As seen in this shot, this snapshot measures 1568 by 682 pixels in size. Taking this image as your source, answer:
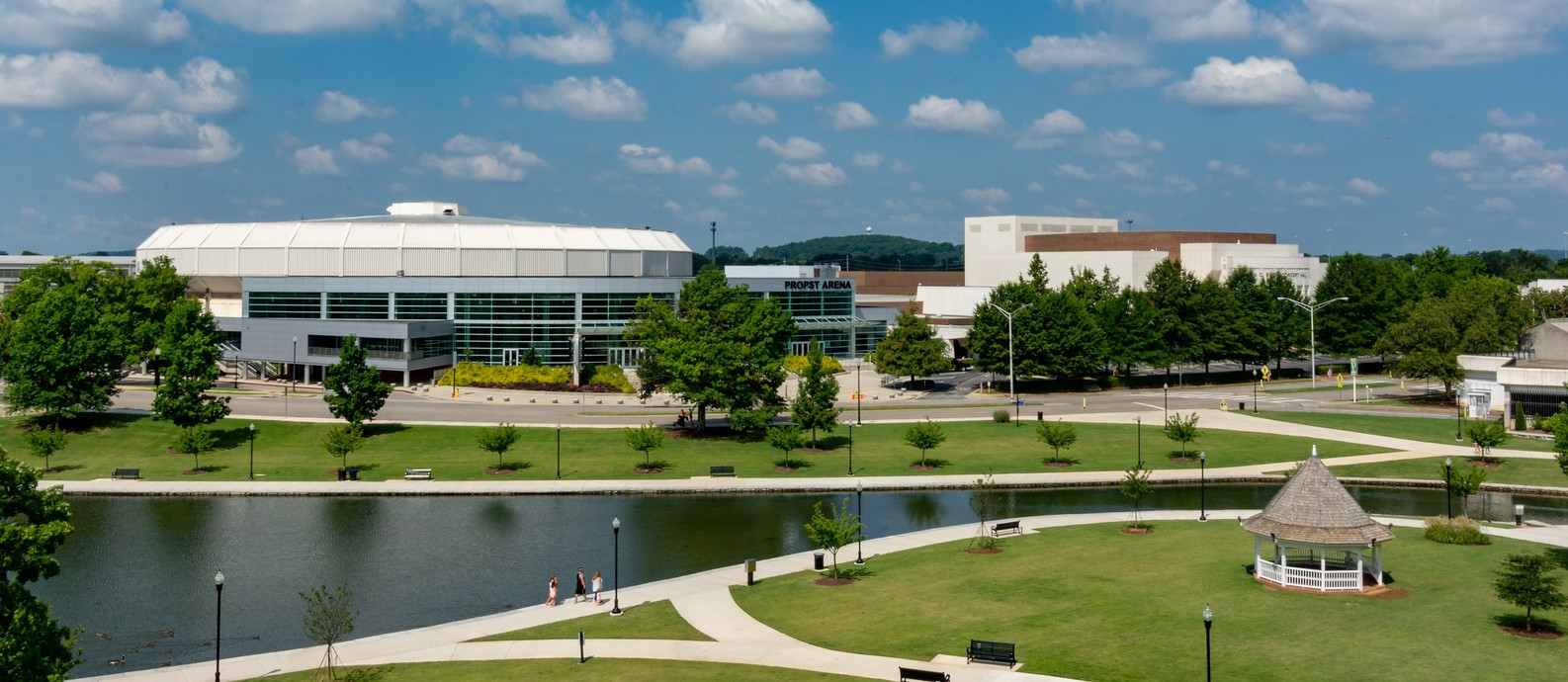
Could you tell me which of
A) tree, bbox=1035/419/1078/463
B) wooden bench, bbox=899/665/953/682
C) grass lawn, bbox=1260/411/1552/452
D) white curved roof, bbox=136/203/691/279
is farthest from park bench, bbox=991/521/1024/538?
white curved roof, bbox=136/203/691/279

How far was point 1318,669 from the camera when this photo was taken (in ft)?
106

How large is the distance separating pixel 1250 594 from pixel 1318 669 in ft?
26.8

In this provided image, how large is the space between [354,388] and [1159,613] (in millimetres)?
54865

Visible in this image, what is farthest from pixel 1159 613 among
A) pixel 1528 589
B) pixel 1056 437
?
pixel 1056 437

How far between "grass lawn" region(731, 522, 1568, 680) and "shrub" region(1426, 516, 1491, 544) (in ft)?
2.64

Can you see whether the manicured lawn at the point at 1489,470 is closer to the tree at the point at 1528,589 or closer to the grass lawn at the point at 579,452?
the grass lawn at the point at 579,452

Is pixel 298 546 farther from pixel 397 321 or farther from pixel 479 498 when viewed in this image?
pixel 397 321

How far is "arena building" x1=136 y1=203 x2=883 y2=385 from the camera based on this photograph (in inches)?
4400

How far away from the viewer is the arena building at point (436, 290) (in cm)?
11175

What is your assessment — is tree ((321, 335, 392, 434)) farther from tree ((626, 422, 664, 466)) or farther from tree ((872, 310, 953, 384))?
tree ((872, 310, 953, 384))

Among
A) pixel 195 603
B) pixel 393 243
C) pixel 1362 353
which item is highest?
pixel 393 243

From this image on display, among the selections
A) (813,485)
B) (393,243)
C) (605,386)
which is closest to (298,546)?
(813,485)

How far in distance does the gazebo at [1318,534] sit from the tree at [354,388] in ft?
179

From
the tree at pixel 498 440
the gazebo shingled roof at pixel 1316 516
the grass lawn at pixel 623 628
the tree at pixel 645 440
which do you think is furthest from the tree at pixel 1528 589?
the tree at pixel 498 440
